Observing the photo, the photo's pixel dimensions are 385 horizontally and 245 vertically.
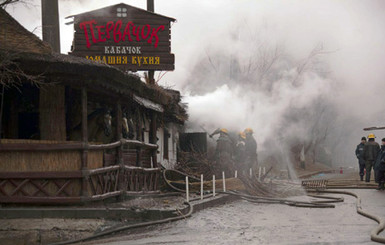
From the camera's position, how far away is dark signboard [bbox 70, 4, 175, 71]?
2347cm

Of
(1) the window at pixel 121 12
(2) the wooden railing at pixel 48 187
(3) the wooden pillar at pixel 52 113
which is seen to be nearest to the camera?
(2) the wooden railing at pixel 48 187

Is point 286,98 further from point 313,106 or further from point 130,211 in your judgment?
point 130,211

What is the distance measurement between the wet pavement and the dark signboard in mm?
9018

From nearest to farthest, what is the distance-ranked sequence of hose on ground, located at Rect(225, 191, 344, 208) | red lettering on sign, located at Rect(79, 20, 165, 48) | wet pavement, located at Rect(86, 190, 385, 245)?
wet pavement, located at Rect(86, 190, 385, 245), hose on ground, located at Rect(225, 191, 344, 208), red lettering on sign, located at Rect(79, 20, 165, 48)

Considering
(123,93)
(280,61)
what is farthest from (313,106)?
(123,93)

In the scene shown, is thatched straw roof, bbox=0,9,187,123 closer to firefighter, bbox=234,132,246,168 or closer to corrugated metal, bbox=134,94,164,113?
corrugated metal, bbox=134,94,164,113

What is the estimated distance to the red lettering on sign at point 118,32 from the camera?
933 inches

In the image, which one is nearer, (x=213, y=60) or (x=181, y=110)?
(x=181, y=110)

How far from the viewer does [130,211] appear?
42.0 feet

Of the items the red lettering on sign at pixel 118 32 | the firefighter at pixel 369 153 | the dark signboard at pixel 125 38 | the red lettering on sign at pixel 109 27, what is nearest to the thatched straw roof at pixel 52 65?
the dark signboard at pixel 125 38

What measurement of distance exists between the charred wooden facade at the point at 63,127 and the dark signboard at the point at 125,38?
4.37m

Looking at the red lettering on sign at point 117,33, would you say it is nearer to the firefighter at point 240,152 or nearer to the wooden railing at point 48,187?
the firefighter at point 240,152

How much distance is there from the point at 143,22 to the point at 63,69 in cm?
1090

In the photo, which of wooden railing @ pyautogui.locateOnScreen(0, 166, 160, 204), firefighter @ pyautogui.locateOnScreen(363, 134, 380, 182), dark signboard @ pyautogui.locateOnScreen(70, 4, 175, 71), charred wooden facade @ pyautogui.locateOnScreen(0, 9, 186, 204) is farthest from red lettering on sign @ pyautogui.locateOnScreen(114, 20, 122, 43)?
firefighter @ pyautogui.locateOnScreen(363, 134, 380, 182)
